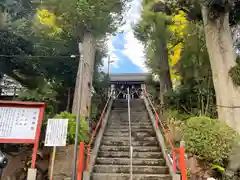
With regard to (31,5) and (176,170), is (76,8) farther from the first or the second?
(176,170)

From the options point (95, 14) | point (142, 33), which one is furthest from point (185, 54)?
point (95, 14)

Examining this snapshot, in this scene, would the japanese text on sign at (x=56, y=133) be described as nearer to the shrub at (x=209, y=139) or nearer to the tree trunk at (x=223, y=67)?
the shrub at (x=209, y=139)

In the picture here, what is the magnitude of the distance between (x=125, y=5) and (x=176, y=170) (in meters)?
7.77

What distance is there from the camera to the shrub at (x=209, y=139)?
19.2ft

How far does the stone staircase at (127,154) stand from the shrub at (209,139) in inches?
40.5

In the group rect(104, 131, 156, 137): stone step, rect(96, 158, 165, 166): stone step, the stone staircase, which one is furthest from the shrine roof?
rect(96, 158, 165, 166): stone step

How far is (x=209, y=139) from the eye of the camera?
5949 mm

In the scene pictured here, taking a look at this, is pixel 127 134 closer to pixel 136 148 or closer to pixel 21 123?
pixel 136 148

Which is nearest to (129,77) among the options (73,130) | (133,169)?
(73,130)

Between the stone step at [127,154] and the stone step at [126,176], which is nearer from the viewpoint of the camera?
the stone step at [126,176]

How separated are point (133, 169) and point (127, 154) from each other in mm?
860

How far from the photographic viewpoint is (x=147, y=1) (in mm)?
12227

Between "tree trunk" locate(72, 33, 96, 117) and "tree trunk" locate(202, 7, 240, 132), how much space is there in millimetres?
4550

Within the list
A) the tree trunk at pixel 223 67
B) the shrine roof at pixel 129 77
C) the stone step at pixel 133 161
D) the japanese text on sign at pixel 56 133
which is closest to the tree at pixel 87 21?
the stone step at pixel 133 161
